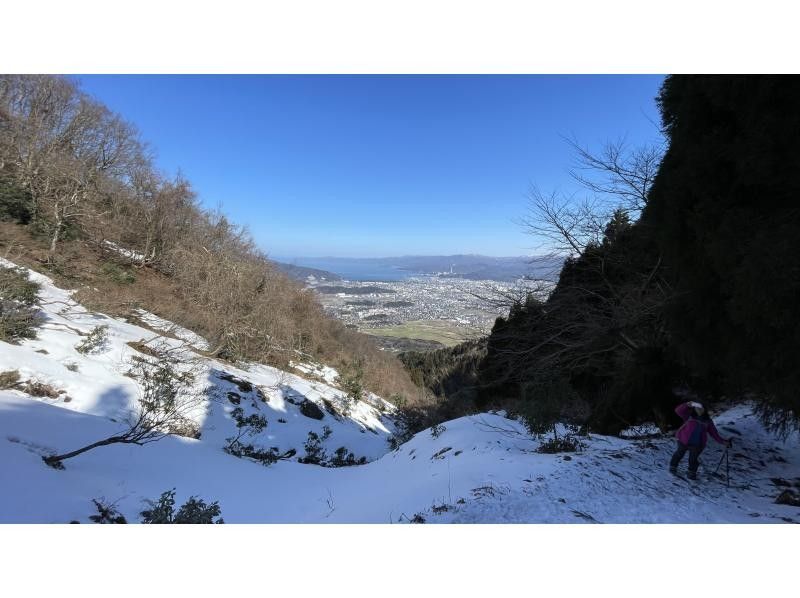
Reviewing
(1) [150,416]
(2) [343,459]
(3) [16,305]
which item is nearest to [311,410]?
(2) [343,459]

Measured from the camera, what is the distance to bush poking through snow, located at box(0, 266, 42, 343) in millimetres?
6902

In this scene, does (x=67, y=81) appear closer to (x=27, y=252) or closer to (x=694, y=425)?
(x=27, y=252)

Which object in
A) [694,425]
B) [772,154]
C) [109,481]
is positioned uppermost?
[772,154]

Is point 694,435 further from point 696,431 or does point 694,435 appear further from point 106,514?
point 106,514

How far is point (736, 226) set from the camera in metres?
2.73

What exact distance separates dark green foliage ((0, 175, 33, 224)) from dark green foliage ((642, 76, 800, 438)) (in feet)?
66.8

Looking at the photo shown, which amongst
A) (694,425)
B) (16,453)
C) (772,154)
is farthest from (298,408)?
(772,154)

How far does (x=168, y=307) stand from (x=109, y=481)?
13.3 meters

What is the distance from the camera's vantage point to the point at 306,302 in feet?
89.3

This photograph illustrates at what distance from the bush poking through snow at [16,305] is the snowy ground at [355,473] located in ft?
1.10

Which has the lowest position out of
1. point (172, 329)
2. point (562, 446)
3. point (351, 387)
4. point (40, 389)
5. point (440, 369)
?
point (440, 369)

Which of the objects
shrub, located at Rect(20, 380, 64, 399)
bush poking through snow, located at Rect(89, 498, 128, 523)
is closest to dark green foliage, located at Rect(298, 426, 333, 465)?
shrub, located at Rect(20, 380, 64, 399)

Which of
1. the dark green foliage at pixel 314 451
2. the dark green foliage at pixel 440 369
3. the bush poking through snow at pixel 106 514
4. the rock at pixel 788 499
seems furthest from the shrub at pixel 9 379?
the dark green foliage at pixel 440 369

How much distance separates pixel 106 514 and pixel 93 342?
289 inches
